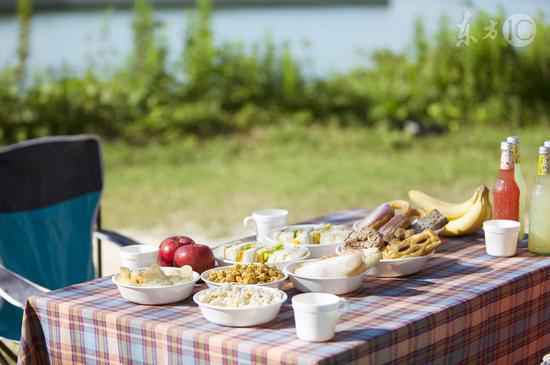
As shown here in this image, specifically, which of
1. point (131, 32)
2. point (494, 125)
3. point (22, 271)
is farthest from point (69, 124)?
point (22, 271)

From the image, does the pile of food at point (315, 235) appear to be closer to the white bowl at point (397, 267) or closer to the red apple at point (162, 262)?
the white bowl at point (397, 267)

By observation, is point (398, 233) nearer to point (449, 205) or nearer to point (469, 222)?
point (469, 222)

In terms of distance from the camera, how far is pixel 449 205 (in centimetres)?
267

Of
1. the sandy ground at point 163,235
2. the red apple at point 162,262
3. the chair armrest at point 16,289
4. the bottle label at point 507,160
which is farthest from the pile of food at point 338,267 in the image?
the sandy ground at point 163,235

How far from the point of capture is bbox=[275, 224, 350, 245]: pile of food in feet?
Result: 7.66

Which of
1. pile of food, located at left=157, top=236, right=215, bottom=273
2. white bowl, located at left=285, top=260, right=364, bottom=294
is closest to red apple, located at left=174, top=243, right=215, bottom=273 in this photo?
pile of food, located at left=157, top=236, right=215, bottom=273

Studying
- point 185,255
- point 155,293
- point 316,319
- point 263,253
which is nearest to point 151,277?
point 155,293

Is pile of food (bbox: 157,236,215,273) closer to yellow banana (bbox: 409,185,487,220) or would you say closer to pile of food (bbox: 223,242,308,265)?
pile of food (bbox: 223,242,308,265)

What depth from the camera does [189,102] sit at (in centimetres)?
842

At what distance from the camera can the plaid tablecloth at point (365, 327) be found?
1.75 metres

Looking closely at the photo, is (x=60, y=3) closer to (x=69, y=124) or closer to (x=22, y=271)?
(x=69, y=124)

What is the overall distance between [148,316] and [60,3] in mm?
7996

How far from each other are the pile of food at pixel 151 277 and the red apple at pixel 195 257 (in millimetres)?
113

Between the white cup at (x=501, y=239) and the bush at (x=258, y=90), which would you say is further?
the bush at (x=258, y=90)
